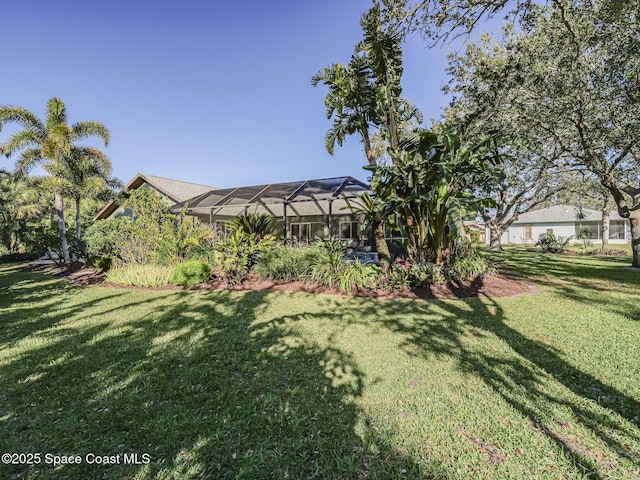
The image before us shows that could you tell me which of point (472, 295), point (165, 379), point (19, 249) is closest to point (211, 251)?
point (165, 379)

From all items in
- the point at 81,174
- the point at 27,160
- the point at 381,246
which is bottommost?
the point at 381,246

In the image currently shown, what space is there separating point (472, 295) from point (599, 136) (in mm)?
8506

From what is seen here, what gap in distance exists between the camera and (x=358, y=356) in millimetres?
3803

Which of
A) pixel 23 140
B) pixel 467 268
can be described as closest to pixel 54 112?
pixel 23 140

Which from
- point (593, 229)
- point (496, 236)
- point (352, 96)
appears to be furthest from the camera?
point (593, 229)

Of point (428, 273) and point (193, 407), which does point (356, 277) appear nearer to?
point (428, 273)

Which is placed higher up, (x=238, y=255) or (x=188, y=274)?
(x=238, y=255)

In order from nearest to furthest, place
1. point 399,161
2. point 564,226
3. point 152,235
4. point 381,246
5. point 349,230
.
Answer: point 399,161
point 381,246
point 152,235
point 349,230
point 564,226

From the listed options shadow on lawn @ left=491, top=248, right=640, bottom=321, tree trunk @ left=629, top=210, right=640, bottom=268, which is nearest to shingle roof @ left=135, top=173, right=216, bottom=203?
shadow on lawn @ left=491, top=248, right=640, bottom=321

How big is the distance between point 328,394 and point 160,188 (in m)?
18.3

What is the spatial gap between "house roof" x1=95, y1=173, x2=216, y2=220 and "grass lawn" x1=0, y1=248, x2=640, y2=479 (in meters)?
13.4

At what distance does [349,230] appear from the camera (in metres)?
19.5

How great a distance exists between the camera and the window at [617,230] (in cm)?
3202

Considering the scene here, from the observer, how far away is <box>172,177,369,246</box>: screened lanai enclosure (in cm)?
1345
